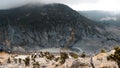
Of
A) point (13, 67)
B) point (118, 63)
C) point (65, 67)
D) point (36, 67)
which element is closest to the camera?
point (118, 63)

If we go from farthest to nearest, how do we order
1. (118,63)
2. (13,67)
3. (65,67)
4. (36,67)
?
(13,67), (36,67), (65,67), (118,63)

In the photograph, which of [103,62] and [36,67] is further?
[36,67]

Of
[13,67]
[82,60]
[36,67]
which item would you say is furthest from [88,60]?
[13,67]

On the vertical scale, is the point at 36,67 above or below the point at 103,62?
below

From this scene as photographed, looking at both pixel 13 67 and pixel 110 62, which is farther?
pixel 13 67

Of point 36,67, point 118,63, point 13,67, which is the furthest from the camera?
point 13,67

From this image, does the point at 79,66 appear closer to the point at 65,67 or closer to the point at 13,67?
the point at 65,67

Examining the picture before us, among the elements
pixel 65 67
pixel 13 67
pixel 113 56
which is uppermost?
pixel 113 56

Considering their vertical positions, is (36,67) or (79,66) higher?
(79,66)

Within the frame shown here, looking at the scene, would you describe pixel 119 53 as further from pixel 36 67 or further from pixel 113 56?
pixel 36 67

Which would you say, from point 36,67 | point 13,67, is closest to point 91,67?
point 36,67
